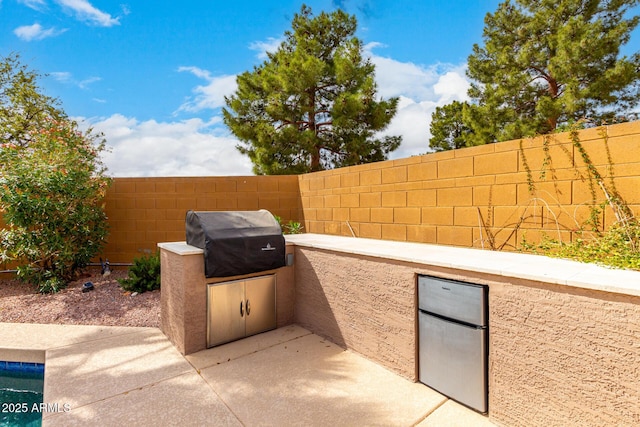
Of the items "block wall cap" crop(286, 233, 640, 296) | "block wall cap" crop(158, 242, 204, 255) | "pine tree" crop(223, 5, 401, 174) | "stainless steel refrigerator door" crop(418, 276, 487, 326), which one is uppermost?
"pine tree" crop(223, 5, 401, 174)

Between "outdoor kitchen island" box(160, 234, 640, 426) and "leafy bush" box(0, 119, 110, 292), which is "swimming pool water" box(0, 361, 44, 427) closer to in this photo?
"outdoor kitchen island" box(160, 234, 640, 426)

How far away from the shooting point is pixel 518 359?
218cm

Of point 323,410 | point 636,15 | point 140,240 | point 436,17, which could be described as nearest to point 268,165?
point 140,240

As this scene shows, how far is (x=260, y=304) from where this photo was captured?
4.01 m

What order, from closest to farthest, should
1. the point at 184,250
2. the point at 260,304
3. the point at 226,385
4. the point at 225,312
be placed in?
1. the point at 226,385
2. the point at 184,250
3. the point at 225,312
4. the point at 260,304

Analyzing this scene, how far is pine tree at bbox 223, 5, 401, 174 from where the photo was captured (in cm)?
1079

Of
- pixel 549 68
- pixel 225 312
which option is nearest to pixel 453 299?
pixel 225 312

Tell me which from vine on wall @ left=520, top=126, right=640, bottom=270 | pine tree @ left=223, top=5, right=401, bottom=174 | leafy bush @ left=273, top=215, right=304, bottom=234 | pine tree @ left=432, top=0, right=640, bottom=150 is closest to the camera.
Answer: vine on wall @ left=520, top=126, right=640, bottom=270

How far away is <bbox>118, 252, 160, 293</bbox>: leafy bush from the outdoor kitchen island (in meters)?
2.50

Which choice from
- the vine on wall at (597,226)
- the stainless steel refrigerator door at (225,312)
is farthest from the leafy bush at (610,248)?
the stainless steel refrigerator door at (225,312)

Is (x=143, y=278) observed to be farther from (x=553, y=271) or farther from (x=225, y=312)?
(x=553, y=271)

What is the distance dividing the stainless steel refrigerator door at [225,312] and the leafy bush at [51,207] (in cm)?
410

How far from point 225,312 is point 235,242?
2.87 ft

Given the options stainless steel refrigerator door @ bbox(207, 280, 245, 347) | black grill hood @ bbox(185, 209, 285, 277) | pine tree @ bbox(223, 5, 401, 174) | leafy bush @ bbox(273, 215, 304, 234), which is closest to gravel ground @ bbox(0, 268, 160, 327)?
stainless steel refrigerator door @ bbox(207, 280, 245, 347)
